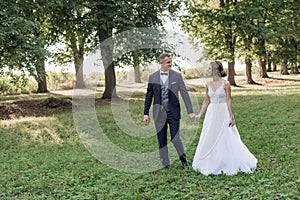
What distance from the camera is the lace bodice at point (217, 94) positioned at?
251 inches

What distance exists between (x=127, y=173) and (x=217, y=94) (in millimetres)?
2182

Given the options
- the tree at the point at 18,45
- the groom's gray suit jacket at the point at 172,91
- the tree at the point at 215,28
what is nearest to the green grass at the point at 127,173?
the groom's gray suit jacket at the point at 172,91

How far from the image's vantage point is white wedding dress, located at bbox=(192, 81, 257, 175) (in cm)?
614

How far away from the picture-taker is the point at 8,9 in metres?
14.2

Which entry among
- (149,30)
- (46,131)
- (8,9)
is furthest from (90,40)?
(46,131)

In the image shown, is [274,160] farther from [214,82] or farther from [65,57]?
[65,57]

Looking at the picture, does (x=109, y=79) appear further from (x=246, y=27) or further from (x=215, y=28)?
(x=215, y=28)

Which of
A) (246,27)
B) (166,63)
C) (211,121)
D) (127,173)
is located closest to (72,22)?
A: (246,27)

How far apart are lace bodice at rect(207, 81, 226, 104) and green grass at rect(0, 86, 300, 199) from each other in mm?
1345

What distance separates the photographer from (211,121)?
251 inches

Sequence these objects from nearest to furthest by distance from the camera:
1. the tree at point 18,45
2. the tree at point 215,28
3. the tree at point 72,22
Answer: the tree at point 18,45 → the tree at point 72,22 → the tree at point 215,28

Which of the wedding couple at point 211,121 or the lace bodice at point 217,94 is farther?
the lace bodice at point 217,94

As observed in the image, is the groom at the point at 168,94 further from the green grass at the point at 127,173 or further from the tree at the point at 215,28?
the tree at the point at 215,28

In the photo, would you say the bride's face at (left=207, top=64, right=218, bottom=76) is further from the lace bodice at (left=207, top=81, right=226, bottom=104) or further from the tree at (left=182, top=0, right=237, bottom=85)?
the tree at (left=182, top=0, right=237, bottom=85)
